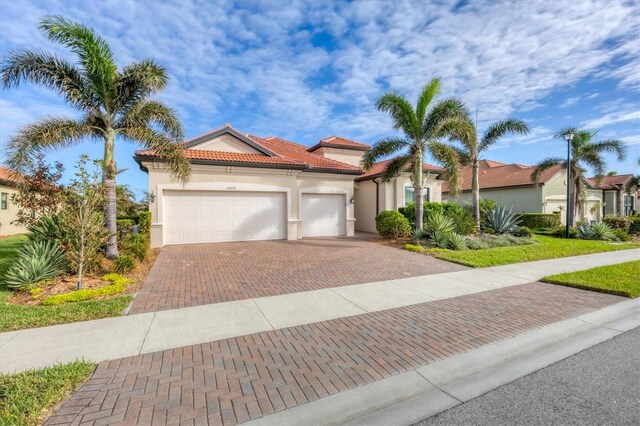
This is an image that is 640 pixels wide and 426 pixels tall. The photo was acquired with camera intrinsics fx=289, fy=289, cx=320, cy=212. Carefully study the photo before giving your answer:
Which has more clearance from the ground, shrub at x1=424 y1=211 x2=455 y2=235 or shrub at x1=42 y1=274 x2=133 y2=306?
shrub at x1=424 y1=211 x2=455 y2=235

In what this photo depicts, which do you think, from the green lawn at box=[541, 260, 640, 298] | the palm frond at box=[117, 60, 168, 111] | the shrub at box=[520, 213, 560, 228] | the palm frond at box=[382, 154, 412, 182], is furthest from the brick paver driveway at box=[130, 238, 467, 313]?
the shrub at box=[520, 213, 560, 228]

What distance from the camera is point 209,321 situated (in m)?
4.79

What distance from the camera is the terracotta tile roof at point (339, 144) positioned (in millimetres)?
21766

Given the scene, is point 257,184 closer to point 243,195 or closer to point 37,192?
point 243,195

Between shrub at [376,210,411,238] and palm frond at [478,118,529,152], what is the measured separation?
21.6 feet

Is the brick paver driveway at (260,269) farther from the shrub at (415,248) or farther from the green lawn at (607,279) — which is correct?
the green lawn at (607,279)

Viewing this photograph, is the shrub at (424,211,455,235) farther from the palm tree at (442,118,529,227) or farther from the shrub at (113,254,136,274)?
the shrub at (113,254,136,274)

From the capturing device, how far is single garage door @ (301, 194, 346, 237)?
52.4ft

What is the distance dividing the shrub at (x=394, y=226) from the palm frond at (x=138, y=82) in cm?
1082

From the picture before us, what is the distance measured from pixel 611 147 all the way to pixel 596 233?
20.8ft

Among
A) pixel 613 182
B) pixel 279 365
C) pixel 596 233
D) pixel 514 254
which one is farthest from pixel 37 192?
pixel 613 182

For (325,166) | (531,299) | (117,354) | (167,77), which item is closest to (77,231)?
(117,354)

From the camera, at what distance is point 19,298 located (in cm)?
593

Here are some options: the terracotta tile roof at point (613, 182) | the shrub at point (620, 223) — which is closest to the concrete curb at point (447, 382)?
the shrub at point (620, 223)
